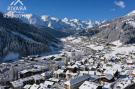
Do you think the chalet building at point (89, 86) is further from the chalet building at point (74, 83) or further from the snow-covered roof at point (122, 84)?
the snow-covered roof at point (122, 84)

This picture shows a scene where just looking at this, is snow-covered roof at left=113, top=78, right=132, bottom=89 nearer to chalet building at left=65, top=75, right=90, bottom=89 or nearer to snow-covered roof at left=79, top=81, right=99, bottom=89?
snow-covered roof at left=79, top=81, right=99, bottom=89

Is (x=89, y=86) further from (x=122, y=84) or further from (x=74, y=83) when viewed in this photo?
(x=122, y=84)

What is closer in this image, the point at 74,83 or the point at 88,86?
the point at 88,86

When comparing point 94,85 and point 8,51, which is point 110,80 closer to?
point 94,85

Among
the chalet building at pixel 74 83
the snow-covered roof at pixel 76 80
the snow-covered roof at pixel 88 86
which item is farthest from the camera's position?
the snow-covered roof at pixel 76 80

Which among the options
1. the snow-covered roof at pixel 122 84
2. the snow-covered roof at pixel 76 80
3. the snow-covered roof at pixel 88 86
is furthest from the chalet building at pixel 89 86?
the snow-covered roof at pixel 122 84

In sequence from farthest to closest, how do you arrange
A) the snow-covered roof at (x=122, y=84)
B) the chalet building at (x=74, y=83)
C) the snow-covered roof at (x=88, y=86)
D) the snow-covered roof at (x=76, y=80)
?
1. the snow-covered roof at (x=76, y=80)
2. the chalet building at (x=74, y=83)
3. the snow-covered roof at (x=122, y=84)
4. the snow-covered roof at (x=88, y=86)

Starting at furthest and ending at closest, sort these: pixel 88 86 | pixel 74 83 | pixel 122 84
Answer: pixel 122 84 < pixel 74 83 < pixel 88 86

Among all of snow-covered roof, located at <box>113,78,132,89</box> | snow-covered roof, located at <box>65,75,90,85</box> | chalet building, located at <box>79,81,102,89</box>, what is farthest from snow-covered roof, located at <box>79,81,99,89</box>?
snow-covered roof, located at <box>113,78,132,89</box>

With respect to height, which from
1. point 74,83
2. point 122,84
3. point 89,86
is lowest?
point 122,84

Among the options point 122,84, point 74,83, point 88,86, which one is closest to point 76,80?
point 74,83

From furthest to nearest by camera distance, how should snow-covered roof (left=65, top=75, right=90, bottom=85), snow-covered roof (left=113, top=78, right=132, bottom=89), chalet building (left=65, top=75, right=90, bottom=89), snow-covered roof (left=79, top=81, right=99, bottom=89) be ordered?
1. snow-covered roof (left=65, top=75, right=90, bottom=85)
2. chalet building (left=65, top=75, right=90, bottom=89)
3. snow-covered roof (left=113, top=78, right=132, bottom=89)
4. snow-covered roof (left=79, top=81, right=99, bottom=89)
